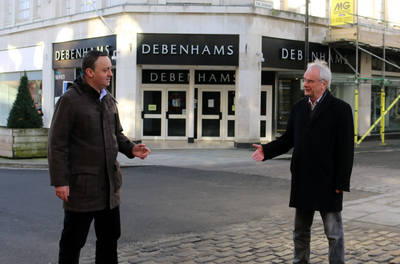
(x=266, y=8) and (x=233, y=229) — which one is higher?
(x=266, y=8)

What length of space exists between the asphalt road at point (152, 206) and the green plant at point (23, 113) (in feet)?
9.48

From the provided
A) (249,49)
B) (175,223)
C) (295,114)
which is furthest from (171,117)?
(295,114)

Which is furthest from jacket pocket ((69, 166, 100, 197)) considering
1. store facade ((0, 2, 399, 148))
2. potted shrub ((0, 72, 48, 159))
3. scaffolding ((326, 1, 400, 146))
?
scaffolding ((326, 1, 400, 146))

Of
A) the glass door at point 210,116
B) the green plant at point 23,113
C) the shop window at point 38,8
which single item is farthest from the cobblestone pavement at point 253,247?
the shop window at point 38,8

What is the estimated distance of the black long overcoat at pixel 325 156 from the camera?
4.23 meters

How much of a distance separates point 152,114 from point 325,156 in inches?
717

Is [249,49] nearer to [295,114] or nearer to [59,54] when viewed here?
[59,54]

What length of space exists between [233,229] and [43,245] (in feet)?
7.97

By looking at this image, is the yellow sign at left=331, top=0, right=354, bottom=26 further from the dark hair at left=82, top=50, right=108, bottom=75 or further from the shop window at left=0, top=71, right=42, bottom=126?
the dark hair at left=82, top=50, right=108, bottom=75

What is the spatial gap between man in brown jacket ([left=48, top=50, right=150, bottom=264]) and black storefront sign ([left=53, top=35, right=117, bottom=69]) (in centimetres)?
1681

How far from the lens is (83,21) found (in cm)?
2189

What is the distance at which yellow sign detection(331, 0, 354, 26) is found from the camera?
2007 centimetres

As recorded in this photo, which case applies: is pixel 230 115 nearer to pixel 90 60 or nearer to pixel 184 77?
pixel 184 77

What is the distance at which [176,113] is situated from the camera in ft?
72.7
